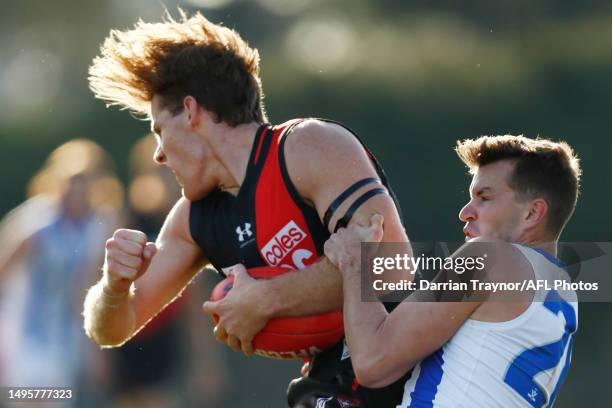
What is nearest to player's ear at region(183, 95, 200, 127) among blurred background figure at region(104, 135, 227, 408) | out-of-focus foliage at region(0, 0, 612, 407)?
blurred background figure at region(104, 135, 227, 408)

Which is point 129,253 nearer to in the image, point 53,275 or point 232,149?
point 232,149

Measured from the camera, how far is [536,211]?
367 centimetres

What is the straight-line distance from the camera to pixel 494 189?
12.2 feet

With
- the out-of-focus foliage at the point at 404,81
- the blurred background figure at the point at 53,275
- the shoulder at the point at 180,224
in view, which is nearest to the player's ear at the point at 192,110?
the shoulder at the point at 180,224

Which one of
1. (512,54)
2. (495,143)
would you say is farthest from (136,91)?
(512,54)

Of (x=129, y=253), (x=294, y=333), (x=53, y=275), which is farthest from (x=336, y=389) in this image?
(x=53, y=275)

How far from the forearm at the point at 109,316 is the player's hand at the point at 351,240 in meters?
1.06

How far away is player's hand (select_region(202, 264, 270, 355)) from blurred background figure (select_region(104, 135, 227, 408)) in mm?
2859

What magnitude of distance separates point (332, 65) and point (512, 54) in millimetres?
1943

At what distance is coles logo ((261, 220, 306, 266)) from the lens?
4016mm

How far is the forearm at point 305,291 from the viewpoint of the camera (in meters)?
3.80

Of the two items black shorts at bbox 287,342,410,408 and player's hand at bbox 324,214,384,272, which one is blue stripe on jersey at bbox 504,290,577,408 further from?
player's hand at bbox 324,214,384,272

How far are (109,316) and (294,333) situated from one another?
952mm

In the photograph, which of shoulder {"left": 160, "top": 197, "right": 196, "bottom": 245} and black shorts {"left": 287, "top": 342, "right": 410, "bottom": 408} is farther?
shoulder {"left": 160, "top": 197, "right": 196, "bottom": 245}
